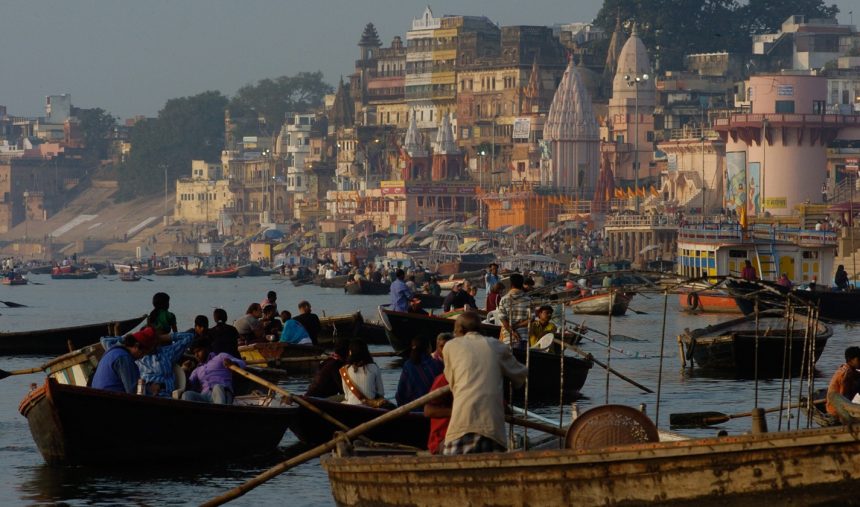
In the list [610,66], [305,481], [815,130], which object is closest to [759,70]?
[610,66]

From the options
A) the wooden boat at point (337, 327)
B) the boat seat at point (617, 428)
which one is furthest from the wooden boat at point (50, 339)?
the boat seat at point (617, 428)

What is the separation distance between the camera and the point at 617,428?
47.0 feet

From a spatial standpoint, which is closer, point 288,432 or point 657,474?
point 657,474

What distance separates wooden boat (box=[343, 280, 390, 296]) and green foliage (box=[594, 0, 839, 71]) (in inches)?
2691

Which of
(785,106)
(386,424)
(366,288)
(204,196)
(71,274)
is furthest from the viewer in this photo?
(204,196)

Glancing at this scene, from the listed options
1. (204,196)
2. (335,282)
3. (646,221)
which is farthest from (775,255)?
(204,196)

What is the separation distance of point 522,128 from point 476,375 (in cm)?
12232

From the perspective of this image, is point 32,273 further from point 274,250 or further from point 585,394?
point 585,394

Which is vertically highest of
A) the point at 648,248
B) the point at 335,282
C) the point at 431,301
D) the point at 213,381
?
the point at 213,381

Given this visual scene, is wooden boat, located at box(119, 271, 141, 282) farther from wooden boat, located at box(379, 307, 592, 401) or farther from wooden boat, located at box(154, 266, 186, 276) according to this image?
wooden boat, located at box(379, 307, 592, 401)

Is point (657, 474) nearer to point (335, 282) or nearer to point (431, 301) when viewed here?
point (431, 301)

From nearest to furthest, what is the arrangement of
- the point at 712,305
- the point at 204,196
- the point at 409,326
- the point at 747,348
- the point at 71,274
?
the point at 747,348 → the point at 409,326 → the point at 712,305 → the point at 71,274 → the point at 204,196

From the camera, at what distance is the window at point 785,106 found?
95.6 meters

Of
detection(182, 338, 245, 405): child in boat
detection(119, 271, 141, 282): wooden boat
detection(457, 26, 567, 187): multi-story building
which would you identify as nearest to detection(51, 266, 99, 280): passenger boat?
detection(119, 271, 141, 282): wooden boat
